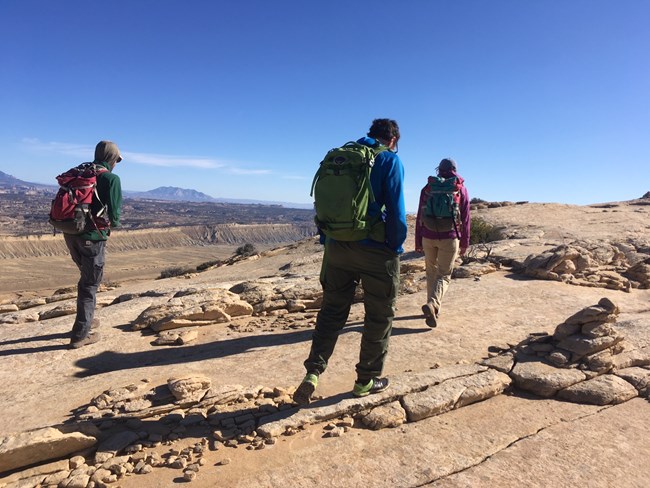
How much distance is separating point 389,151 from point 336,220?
756 mm

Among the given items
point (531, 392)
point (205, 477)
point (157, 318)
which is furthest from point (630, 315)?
→ point (157, 318)

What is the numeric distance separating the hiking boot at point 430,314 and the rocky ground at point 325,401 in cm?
12

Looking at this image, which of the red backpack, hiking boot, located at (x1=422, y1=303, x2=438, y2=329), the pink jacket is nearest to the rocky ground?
hiking boot, located at (x1=422, y1=303, x2=438, y2=329)

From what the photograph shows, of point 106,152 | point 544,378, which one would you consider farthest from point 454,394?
point 106,152

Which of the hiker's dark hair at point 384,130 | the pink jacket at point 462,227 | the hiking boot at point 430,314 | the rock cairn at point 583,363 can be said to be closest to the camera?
the hiker's dark hair at point 384,130

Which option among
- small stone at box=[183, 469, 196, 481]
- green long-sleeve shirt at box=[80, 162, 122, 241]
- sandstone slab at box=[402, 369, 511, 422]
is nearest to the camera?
small stone at box=[183, 469, 196, 481]

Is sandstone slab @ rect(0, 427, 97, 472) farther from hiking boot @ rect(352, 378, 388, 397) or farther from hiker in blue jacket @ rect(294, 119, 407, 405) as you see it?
hiking boot @ rect(352, 378, 388, 397)

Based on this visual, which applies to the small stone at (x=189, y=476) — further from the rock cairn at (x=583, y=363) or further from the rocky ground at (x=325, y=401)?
the rock cairn at (x=583, y=363)

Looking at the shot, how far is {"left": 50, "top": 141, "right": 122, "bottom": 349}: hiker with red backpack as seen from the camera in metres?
4.76

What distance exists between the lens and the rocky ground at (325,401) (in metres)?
2.85

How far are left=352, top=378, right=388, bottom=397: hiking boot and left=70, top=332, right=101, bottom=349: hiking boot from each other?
141 inches

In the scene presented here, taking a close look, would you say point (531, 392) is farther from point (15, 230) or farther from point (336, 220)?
point (15, 230)

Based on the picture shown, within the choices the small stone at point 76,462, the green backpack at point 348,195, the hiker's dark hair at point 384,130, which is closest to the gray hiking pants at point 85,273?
the small stone at point 76,462

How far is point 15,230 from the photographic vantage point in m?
100
